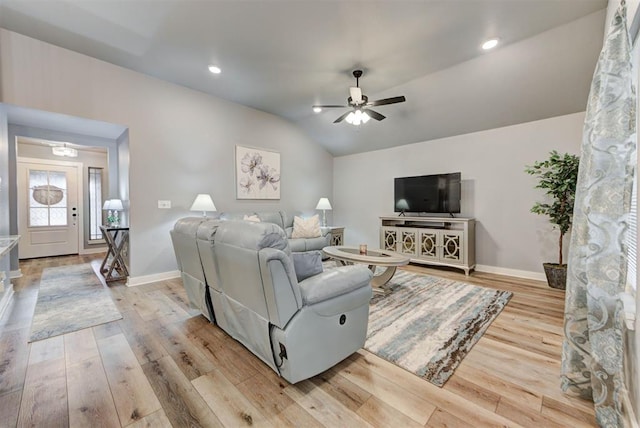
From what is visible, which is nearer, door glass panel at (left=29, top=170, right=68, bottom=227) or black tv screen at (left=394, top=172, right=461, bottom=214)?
black tv screen at (left=394, top=172, right=461, bottom=214)

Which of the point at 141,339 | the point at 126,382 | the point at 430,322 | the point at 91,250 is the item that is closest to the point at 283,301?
the point at 126,382

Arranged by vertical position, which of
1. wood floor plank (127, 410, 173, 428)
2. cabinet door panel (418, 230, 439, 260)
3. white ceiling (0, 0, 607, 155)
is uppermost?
white ceiling (0, 0, 607, 155)

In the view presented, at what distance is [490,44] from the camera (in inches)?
115

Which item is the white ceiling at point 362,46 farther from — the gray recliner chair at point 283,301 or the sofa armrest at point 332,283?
the sofa armrest at point 332,283

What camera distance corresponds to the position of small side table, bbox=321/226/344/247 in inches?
224

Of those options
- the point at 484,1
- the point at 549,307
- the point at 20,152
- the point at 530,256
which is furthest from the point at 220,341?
the point at 20,152

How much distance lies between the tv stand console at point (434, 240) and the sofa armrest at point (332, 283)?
298cm

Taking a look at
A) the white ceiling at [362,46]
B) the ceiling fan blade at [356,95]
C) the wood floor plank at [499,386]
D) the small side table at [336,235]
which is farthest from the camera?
the small side table at [336,235]

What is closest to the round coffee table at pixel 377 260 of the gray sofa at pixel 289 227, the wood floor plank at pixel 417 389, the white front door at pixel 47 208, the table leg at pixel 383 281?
the table leg at pixel 383 281

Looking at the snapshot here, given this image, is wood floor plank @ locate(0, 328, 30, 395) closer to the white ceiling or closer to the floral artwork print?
the white ceiling

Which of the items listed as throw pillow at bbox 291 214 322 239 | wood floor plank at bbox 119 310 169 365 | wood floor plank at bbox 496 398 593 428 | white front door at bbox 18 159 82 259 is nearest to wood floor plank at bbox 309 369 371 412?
wood floor plank at bbox 496 398 593 428

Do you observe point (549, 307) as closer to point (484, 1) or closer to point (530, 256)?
point (530, 256)

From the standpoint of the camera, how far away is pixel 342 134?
561 centimetres

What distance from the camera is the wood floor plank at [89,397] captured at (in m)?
1.37
